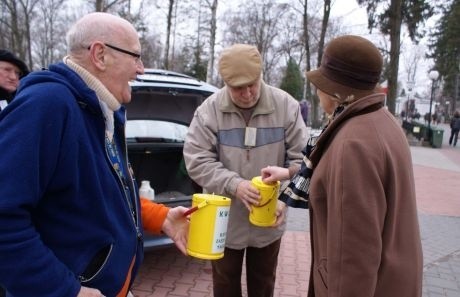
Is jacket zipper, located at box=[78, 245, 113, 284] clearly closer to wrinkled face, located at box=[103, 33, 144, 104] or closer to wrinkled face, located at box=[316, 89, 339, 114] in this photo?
wrinkled face, located at box=[103, 33, 144, 104]

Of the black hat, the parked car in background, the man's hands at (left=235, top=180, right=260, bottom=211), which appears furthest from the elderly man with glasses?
the black hat

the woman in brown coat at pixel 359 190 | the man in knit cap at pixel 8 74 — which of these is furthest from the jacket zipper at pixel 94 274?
the man in knit cap at pixel 8 74

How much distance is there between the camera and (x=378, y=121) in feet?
5.81

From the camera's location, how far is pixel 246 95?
8.63 ft

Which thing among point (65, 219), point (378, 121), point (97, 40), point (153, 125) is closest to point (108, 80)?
point (97, 40)

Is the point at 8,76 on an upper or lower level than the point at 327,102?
upper

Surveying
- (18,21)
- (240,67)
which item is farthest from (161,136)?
(18,21)

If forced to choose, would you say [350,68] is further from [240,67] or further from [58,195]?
[58,195]

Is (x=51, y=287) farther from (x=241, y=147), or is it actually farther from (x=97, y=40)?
(x=241, y=147)

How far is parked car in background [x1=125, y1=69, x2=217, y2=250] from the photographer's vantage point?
4531mm

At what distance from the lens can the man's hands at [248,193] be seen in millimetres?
2459

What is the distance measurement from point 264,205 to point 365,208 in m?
0.90

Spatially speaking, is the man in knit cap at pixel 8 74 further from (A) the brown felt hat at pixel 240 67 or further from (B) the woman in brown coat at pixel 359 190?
(B) the woman in brown coat at pixel 359 190

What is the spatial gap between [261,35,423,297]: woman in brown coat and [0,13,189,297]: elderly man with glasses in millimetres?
789
